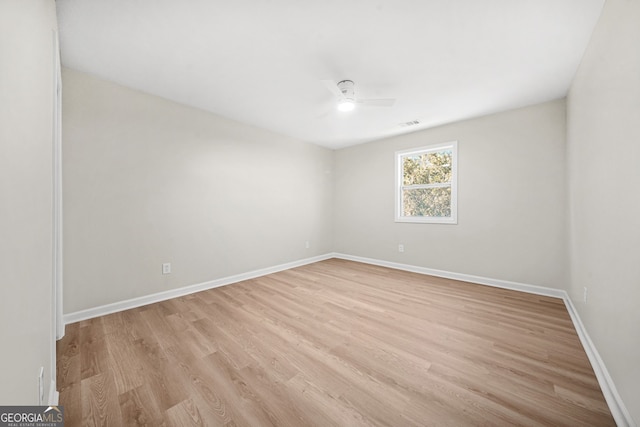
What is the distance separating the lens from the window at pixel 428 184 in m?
3.79

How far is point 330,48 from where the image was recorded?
78.2 inches

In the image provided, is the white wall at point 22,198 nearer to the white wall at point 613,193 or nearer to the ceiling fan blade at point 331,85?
the ceiling fan blade at point 331,85

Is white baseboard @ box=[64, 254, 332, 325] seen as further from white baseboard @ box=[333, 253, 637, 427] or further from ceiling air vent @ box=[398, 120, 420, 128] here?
ceiling air vent @ box=[398, 120, 420, 128]

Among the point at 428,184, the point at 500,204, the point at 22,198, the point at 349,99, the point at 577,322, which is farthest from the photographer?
the point at 428,184

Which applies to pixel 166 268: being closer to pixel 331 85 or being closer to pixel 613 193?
pixel 331 85

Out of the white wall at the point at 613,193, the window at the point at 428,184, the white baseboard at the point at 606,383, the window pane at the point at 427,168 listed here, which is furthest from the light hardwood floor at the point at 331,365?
the window pane at the point at 427,168

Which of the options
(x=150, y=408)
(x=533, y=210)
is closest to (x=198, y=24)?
(x=150, y=408)

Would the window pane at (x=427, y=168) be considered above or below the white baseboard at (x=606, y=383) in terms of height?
above

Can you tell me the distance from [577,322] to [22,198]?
→ 12.3ft

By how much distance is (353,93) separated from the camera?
2656 millimetres

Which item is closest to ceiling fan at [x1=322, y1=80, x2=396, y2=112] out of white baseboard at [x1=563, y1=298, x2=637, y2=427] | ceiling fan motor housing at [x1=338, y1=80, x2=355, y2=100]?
ceiling fan motor housing at [x1=338, y1=80, x2=355, y2=100]

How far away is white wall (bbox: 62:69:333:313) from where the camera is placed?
233 centimetres

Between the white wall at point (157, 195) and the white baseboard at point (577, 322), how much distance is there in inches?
90.3

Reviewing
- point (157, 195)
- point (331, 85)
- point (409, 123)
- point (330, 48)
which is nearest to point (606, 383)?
point (331, 85)
